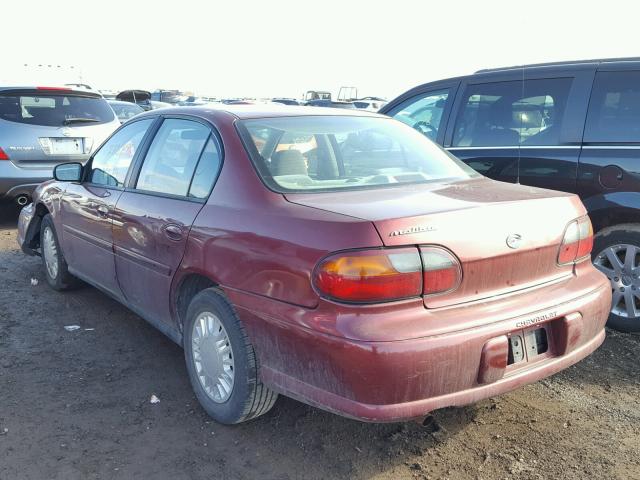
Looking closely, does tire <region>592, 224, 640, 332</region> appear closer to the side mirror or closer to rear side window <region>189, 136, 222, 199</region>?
rear side window <region>189, 136, 222, 199</region>

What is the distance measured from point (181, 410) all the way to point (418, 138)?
2082 millimetres

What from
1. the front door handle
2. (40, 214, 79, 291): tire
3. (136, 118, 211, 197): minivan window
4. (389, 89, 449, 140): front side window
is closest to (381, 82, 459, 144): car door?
(389, 89, 449, 140): front side window

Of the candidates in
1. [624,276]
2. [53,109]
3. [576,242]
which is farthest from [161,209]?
[53,109]

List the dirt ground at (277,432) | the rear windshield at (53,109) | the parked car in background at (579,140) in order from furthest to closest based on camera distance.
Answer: the rear windshield at (53,109), the parked car in background at (579,140), the dirt ground at (277,432)

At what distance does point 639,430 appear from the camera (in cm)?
298

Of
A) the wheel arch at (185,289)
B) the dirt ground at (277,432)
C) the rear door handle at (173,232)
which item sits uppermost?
the rear door handle at (173,232)

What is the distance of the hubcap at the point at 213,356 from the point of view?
2930mm

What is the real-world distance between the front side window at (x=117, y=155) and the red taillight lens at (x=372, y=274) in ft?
6.96

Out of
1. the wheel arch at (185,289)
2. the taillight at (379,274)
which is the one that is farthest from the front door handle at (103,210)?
the taillight at (379,274)

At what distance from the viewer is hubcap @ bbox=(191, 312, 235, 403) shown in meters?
2.93

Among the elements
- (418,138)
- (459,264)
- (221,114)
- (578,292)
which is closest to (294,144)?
(221,114)

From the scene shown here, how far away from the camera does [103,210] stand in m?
3.99

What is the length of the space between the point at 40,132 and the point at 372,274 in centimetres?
638

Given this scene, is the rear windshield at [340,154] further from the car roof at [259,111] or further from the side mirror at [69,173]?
the side mirror at [69,173]
